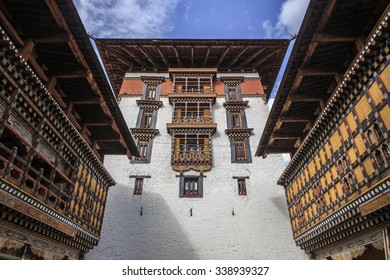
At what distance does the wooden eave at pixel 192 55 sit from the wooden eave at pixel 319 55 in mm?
10327

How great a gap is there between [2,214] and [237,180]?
37.8 feet

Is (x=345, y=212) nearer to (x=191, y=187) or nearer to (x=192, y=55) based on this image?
(x=191, y=187)

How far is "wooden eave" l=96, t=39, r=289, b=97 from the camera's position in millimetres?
18906

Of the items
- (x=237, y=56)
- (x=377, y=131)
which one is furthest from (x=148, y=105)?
(x=377, y=131)

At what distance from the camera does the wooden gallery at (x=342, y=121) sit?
19.5 feet

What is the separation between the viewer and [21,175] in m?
6.39

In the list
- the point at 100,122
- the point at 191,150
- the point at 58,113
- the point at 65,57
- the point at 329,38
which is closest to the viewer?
the point at 329,38

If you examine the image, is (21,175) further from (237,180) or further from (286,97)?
(237,180)

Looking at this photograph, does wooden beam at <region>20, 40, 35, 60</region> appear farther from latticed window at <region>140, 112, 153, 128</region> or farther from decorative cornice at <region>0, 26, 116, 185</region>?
latticed window at <region>140, 112, 153, 128</region>

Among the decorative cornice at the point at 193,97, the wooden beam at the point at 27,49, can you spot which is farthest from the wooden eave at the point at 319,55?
the wooden beam at the point at 27,49

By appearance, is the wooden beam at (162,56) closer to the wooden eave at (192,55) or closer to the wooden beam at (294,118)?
the wooden eave at (192,55)

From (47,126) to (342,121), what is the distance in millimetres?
8641

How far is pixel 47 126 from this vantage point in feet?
24.8
